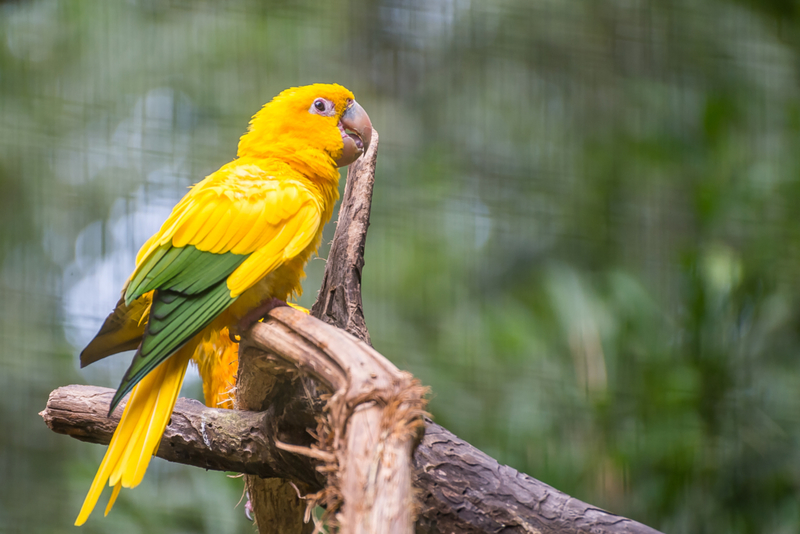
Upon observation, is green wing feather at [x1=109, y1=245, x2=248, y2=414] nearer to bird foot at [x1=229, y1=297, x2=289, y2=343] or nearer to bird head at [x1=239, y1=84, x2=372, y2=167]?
bird foot at [x1=229, y1=297, x2=289, y2=343]

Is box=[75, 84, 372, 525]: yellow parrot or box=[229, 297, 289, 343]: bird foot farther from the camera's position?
box=[229, 297, 289, 343]: bird foot

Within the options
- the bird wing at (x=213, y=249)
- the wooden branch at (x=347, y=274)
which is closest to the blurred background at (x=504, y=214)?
the wooden branch at (x=347, y=274)

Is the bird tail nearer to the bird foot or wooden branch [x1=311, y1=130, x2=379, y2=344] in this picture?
the bird foot

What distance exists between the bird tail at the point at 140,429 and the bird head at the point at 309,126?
2.06 feet

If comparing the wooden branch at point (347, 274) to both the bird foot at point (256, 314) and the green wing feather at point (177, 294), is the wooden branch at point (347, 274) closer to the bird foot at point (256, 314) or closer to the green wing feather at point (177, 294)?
the bird foot at point (256, 314)

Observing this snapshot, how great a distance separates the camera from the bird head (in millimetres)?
1730

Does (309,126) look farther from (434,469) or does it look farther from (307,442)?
(434,469)

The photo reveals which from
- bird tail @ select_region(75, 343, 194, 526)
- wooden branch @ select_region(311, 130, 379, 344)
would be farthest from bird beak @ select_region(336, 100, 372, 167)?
bird tail @ select_region(75, 343, 194, 526)

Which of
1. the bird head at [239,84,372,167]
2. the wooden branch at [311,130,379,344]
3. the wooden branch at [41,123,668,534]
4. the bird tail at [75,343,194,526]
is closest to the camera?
the bird tail at [75,343,194,526]

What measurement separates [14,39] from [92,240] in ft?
3.62

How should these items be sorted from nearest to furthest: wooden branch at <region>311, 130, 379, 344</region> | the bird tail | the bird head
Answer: the bird tail → wooden branch at <region>311, 130, 379, 344</region> → the bird head

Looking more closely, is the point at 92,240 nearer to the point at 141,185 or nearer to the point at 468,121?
the point at 141,185

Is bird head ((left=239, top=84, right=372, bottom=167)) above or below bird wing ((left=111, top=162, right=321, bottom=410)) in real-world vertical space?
above

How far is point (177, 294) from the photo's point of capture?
4.46 ft
